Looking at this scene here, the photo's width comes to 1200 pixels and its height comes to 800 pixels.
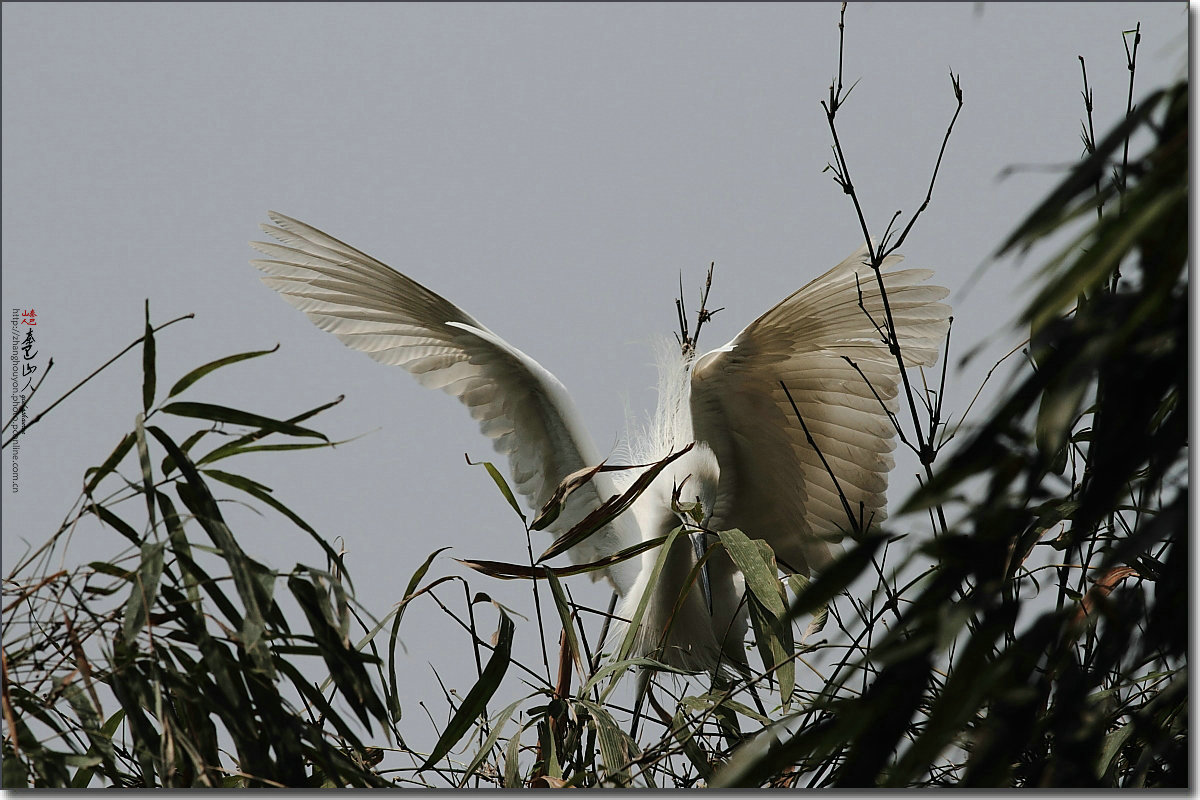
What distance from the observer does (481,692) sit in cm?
101

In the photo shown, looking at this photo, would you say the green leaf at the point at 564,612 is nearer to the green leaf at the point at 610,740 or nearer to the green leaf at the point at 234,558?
the green leaf at the point at 610,740

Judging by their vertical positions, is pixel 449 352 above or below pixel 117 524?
above

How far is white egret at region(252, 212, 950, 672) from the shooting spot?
152 cm

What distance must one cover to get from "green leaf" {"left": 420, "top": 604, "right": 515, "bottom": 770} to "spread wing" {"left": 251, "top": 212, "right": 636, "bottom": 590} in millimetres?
616

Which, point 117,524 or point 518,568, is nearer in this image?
point 117,524

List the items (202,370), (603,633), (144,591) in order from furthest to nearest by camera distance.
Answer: (603,633)
(202,370)
(144,591)

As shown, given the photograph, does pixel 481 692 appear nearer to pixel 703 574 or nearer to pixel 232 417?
pixel 232 417

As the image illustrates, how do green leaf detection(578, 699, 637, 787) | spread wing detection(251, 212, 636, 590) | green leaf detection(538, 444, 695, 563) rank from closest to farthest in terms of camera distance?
green leaf detection(578, 699, 637, 787) → green leaf detection(538, 444, 695, 563) → spread wing detection(251, 212, 636, 590)

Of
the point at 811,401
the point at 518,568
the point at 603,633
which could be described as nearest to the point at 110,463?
the point at 518,568

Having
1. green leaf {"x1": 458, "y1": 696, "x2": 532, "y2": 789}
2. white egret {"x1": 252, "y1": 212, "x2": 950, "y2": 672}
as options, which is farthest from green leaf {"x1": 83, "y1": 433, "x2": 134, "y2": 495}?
Result: white egret {"x1": 252, "y1": 212, "x2": 950, "y2": 672}

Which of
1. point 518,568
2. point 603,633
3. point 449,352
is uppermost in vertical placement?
point 449,352

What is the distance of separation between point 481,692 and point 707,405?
707 mm

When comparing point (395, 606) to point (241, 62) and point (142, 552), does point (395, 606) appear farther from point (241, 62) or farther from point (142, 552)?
point (241, 62)

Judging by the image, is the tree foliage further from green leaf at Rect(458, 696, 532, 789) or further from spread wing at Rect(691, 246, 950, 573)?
spread wing at Rect(691, 246, 950, 573)
